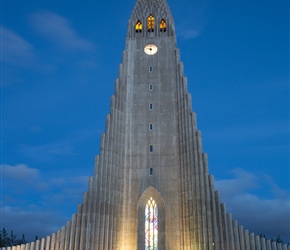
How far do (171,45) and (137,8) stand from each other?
6.87 metres

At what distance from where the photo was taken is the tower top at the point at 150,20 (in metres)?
38.1

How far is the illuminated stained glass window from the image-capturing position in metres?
29.0

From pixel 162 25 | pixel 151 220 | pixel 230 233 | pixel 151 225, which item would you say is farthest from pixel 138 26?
pixel 230 233

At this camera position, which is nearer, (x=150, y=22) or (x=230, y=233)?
(x=230, y=233)

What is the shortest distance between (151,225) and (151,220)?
424mm

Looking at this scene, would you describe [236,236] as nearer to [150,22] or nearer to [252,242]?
[252,242]

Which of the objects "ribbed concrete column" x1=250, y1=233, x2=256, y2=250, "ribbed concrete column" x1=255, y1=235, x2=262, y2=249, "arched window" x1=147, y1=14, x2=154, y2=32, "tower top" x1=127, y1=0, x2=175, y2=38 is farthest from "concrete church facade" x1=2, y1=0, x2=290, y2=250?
"arched window" x1=147, y1=14, x2=154, y2=32

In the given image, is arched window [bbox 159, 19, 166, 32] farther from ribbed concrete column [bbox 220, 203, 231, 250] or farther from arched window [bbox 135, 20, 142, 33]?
ribbed concrete column [bbox 220, 203, 231, 250]

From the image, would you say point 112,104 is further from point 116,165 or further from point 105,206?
point 105,206

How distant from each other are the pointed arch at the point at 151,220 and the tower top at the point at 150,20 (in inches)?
671

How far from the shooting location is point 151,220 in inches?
1180

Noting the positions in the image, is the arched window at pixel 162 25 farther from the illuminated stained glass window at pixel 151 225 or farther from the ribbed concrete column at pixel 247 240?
the ribbed concrete column at pixel 247 240

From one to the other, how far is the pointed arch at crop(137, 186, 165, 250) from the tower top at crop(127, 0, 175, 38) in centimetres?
1705

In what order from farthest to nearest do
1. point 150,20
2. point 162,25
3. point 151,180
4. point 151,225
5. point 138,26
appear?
point 150,20 < point 138,26 < point 162,25 < point 151,180 < point 151,225
